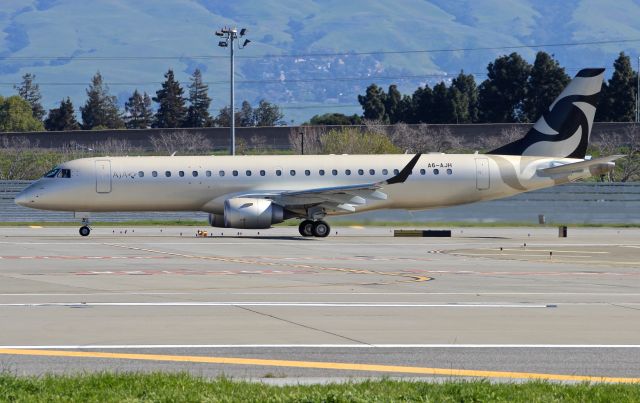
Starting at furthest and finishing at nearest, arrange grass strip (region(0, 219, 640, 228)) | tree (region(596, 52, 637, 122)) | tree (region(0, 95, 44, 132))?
tree (region(0, 95, 44, 132)) → tree (region(596, 52, 637, 122)) → grass strip (region(0, 219, 640, 228))

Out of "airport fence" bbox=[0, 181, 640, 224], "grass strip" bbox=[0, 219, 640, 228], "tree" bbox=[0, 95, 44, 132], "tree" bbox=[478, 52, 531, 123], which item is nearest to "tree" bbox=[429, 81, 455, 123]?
"tree" bbox=[478, 52, 531, 123]

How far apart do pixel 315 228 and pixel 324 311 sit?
24.9m

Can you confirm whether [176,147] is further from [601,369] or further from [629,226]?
[601,369]

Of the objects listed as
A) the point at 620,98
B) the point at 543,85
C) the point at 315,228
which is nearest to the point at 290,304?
the point at 315,228

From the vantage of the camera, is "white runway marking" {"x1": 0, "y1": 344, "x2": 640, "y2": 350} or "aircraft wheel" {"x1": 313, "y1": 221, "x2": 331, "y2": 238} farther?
"aircraft wheel" {"x1": 313, "y1": 221, "x2": 331, "y2": 238}

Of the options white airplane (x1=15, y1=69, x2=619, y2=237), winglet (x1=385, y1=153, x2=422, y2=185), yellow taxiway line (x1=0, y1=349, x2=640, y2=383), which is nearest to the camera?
yellow taxiway line (x1=0, y1=349, x2=640, y2=383)

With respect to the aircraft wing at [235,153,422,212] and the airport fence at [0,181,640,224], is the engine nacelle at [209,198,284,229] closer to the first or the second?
the aircraft wing at [235,153,422,212]

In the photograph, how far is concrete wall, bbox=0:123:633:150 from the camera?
297 feet

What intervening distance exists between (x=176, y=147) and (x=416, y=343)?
74690 mm

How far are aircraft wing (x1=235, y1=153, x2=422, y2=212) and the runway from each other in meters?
6.29

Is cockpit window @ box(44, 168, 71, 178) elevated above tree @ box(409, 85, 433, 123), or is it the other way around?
tree @ box(409, 85, 433, 123)

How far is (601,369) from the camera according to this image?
13.6 meters

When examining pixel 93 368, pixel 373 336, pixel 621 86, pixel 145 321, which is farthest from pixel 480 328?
pixel 621 86

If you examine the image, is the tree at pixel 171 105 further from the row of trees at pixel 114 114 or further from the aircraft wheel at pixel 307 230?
the aircraft wheel at pixel 307 230
